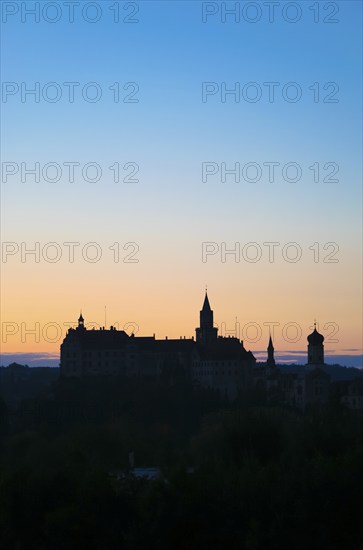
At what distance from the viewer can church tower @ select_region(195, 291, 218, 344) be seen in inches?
6289

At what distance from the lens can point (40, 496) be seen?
165ft

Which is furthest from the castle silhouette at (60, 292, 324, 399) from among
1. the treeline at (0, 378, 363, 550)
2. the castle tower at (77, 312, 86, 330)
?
the treeline at (0, 378, 363, 550)

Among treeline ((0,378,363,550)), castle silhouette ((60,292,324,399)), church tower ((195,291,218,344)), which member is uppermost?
church tower ((195,291,218,344))

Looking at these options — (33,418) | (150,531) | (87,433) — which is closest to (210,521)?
(150,531)

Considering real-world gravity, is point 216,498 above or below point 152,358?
below

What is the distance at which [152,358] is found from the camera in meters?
151

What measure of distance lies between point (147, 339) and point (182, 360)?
5.76 metres

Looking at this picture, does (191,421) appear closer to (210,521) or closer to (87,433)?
(87,433)

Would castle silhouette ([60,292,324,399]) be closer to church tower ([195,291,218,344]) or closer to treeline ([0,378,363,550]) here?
church tower ([195,291,218,344])

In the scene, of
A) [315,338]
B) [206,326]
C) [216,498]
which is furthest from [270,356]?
[216,498]

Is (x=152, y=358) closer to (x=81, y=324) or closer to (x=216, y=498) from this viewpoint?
(x=81, y=324)

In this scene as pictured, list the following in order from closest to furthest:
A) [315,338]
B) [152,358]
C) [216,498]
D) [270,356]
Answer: [216,498] → [315,338] → [152,358] → [270,356]

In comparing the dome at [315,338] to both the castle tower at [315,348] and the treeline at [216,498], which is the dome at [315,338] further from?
the treeline at [216,498]

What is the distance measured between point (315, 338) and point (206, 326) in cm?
2154
